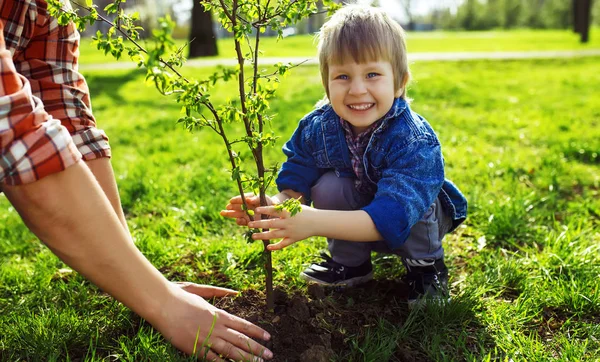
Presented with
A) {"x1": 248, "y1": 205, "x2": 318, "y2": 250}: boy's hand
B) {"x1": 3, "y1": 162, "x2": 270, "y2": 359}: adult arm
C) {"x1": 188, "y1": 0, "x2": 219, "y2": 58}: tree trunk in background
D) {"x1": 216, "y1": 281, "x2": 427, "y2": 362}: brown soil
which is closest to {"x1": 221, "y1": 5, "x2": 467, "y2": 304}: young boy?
{"x1": 248, "y1": 205, "x2": 318, "y2": 250}: boy's hand

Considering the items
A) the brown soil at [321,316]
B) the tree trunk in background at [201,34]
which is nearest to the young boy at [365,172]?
the brown soil at [321,316]

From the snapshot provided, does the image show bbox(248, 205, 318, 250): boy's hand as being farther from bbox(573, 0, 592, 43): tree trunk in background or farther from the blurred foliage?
the blurred foliage

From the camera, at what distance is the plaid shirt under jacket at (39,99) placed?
52.7 inches

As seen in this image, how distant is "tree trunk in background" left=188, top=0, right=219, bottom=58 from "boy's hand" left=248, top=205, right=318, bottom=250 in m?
13.2

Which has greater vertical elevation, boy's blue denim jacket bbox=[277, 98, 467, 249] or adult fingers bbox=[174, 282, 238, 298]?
boy's blue denim jacket bbox=[277, 98, 467, 249]

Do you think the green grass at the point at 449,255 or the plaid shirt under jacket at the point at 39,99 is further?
the green grass at the point at 449,255

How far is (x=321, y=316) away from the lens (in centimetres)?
203

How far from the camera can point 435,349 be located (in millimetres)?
1866

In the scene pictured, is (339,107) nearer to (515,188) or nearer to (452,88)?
(515,188)

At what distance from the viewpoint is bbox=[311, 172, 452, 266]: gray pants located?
87.7 inches

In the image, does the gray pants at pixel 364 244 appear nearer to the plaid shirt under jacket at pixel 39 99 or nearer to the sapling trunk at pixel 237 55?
the sapling trunk at pixel 237 55

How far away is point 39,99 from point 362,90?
1.12m

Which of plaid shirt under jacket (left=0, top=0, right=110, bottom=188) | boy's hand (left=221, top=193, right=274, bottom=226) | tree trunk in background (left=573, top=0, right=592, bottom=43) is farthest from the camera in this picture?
tree trunk in background (left=573, top=0, right=592, bottom=43)

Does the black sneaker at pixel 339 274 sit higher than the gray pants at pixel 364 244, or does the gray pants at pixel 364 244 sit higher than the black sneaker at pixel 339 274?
the gray pants at pixel 364 244
